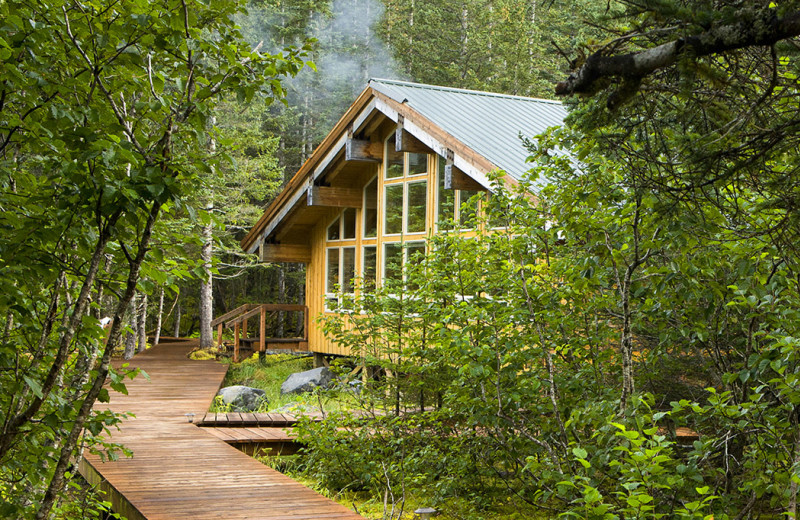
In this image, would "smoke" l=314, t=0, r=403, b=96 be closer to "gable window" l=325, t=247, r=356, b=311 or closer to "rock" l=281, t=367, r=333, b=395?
"gable window" l=325, t=247, r=356, b=311

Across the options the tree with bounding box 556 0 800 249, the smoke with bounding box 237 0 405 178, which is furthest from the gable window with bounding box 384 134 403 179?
the smoke with bounding box 237 0 405 178

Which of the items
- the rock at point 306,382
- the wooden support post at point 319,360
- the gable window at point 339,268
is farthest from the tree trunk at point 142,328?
the rock at point 306,382

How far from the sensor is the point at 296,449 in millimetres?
8281

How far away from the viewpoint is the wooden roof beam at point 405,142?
12124mm

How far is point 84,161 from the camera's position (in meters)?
2.57

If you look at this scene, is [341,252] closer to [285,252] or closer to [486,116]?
[285,252]

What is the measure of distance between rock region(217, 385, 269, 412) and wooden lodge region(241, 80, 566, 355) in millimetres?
2261

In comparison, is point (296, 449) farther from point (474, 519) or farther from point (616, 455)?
point (616, 455)

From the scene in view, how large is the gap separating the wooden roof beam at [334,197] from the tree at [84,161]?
432 inches

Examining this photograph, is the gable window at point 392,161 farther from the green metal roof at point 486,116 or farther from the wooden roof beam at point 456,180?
the wooden roof beam at point 456,180


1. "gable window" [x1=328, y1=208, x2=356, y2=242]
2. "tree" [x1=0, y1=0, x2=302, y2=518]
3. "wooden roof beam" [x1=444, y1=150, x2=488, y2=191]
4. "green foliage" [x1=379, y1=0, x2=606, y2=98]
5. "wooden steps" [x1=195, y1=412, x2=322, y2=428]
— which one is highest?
"green foliage" [x1=379, y1=0, x2=606, y2=98]

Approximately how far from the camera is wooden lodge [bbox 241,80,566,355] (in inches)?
443

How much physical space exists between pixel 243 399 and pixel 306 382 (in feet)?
7.13

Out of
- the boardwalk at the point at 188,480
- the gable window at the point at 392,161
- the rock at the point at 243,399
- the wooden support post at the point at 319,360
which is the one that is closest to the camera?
the boardwalk at the point at 188,480
